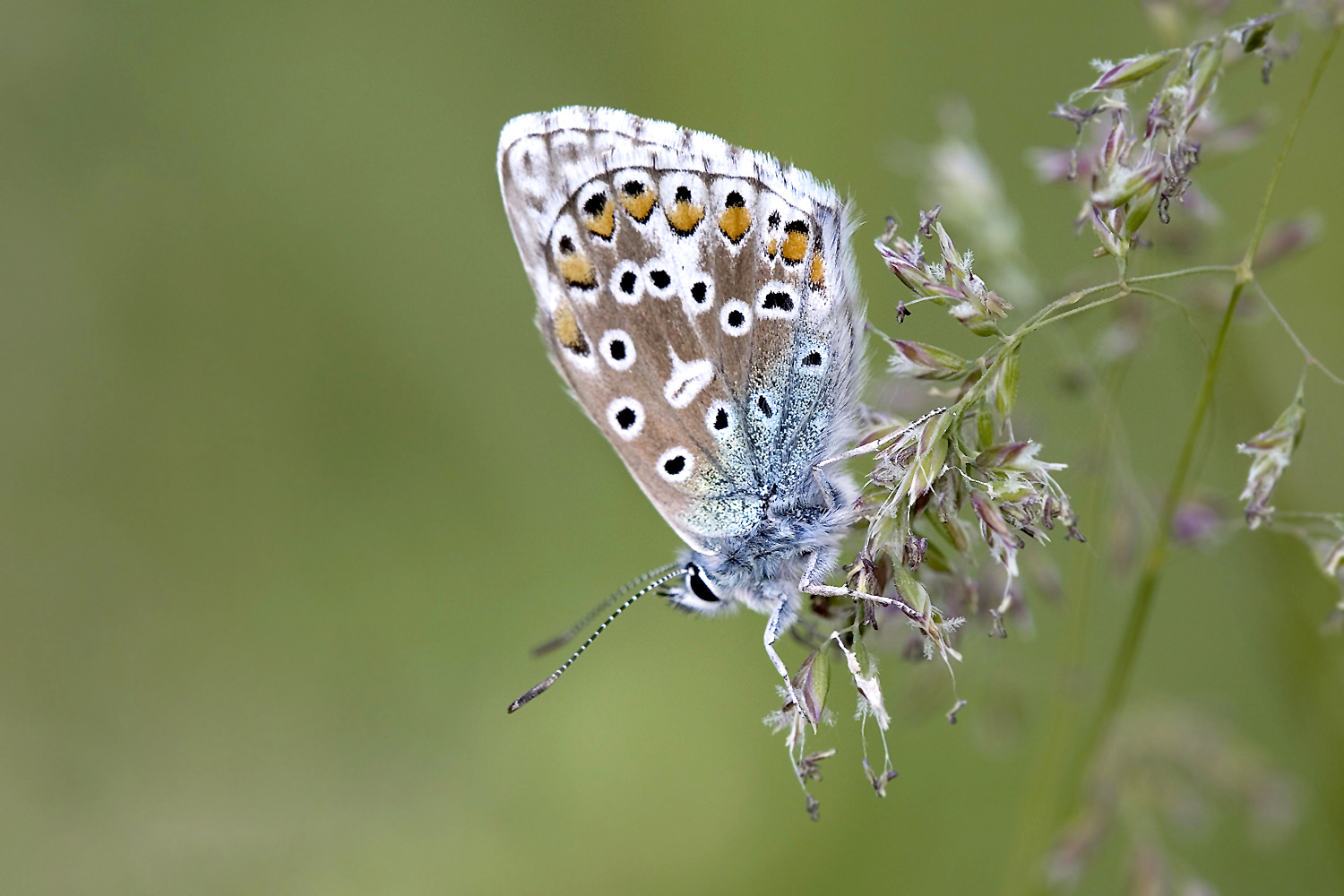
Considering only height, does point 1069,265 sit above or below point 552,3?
below

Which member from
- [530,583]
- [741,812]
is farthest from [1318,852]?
[530,583]

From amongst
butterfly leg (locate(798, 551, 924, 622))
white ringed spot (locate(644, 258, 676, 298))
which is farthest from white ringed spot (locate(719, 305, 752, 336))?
butterfly leg (locate(798, 551, 924, 622))

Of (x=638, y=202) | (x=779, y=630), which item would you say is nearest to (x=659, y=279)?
(x=638, y=202)

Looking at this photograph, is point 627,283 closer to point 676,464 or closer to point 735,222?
point 735,222

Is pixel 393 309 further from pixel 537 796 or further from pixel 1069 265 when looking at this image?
pixel 1069 265

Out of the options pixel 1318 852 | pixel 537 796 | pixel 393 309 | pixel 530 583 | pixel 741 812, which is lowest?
pixel 1318 852

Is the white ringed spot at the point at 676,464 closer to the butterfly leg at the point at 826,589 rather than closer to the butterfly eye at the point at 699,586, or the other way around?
the butterfly eye at the point at 699,586
